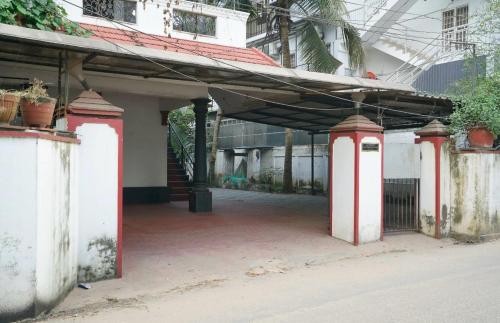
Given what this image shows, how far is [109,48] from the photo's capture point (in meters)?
6.61

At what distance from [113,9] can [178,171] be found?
670 centimetres

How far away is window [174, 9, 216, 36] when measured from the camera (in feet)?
39.7

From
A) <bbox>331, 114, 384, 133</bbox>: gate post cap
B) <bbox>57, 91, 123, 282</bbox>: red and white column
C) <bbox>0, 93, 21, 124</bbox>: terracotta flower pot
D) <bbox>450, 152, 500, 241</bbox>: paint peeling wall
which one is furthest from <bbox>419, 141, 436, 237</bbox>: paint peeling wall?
<bbox>0, 93, 21, 124</bbox>: terracotta flower pot

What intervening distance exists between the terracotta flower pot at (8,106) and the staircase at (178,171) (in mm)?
10619

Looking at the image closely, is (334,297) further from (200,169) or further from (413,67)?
(413,67)

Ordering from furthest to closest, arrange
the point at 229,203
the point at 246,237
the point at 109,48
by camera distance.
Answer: the point at 229,203
the point at 246,237
the point at 109,48

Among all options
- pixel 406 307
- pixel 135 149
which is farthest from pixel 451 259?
pixel 135 149

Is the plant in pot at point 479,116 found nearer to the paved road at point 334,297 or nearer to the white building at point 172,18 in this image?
the paved road at point 334,297

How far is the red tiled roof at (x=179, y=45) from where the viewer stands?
1012cm

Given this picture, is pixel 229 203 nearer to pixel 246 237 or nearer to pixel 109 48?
pixel 246 237

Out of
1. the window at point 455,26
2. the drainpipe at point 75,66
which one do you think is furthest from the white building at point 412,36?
the drainpipe at point 75,66

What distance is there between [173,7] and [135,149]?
4.61 metres

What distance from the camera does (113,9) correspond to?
11.2 metres

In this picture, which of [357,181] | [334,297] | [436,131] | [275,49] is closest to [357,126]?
[357,181]
